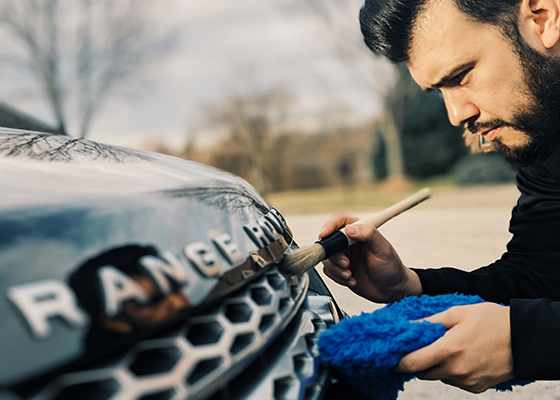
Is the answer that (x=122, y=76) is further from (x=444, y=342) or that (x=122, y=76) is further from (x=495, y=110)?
(x=444, y=342)

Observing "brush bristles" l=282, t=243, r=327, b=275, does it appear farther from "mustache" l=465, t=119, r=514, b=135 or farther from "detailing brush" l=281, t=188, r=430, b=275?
"mustache" l=465, t=119, r=514, b=135

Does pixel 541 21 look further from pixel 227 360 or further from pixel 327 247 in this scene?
pixel 227 360

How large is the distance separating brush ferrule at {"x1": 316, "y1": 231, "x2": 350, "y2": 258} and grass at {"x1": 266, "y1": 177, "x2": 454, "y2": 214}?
1031cm

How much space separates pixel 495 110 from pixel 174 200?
1591 mm

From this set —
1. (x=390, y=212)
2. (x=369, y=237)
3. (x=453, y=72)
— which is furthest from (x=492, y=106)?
(x=369, y=237)

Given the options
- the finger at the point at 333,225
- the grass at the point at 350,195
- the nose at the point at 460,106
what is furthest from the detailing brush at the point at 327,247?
the grass at the point at 350,195

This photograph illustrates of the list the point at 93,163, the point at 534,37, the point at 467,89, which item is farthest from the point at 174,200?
the point at 534,37

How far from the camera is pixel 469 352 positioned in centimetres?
102

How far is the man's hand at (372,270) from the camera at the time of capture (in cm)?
155

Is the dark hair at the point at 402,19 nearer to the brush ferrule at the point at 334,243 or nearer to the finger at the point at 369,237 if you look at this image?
the finger at the point at 369,237

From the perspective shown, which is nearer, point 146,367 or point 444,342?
point 146,367

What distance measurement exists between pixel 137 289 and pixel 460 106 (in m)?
1.69

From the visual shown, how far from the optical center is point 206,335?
0.63 meters

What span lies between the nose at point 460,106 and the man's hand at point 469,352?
3.21 ft
